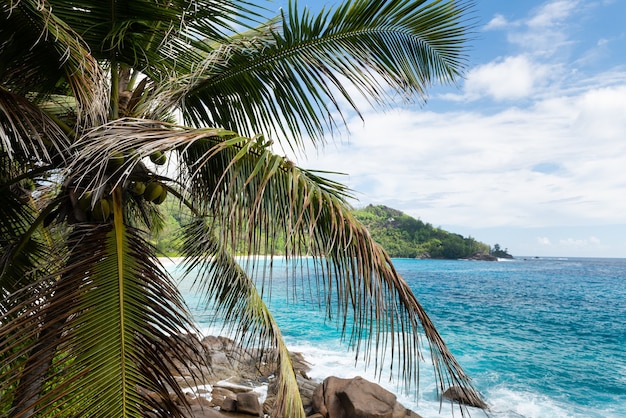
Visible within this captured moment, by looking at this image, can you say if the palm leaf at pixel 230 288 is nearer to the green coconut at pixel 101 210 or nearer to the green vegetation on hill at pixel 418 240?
the green coconut at pixel 101 210

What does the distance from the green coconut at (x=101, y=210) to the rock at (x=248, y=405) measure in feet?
21.7

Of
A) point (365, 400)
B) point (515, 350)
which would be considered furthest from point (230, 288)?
point (515, 350)

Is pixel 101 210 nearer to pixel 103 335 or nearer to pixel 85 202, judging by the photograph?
pixel 85 202

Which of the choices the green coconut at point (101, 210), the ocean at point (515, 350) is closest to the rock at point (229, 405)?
the ocean at point (515, 350)

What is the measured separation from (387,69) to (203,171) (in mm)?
1675

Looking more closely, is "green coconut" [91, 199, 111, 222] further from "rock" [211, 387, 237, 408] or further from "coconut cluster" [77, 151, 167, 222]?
"rock" [211, 387, 237, 408]

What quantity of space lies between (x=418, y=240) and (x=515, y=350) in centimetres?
5098

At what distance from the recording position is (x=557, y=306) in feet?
126

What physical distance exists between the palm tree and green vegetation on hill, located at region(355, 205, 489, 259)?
38.7m

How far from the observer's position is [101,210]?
264 cm

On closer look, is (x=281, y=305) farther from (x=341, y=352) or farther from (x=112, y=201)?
(x=112, y=201)

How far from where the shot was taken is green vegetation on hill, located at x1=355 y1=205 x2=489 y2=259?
2061 inches

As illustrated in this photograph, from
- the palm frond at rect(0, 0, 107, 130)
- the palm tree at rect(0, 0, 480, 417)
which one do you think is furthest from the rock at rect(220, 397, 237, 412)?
the palm frond at rect(0, 0, 107, 130)

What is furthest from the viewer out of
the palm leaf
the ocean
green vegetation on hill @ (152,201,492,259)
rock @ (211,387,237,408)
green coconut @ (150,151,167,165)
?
green vegetation on hill @ (152,201,492,259)
